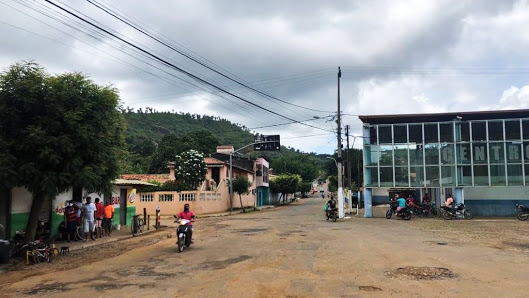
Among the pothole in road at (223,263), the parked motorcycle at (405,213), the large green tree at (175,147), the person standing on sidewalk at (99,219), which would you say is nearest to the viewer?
the pothole in road at (223,263)

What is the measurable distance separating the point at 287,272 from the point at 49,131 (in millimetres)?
7808

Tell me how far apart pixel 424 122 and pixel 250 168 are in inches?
1317

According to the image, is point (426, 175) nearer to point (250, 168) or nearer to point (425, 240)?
point (425, 240)

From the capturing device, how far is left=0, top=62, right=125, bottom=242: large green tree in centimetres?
1205

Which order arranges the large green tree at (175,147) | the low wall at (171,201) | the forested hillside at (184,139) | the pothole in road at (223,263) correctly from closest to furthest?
the pothole in road at (223,263) < the low wall at (171,201) < the large green tree at (175,147) < the forested hillside at (184,139)

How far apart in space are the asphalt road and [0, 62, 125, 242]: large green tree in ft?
8.28

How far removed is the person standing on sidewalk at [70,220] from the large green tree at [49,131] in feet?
10.1

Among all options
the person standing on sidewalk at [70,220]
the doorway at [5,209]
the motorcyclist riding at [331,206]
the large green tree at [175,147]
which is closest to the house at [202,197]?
the large green tree at [175,147]

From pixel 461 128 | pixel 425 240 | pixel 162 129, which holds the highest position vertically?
pixel 162 129

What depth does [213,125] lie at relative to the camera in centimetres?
10225

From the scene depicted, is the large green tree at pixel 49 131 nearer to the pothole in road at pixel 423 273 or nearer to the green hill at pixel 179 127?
the pothole in road at pixel 423 273

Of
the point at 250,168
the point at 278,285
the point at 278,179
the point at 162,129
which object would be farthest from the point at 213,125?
the point at 278,285

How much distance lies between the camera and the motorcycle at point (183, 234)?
13656 mm

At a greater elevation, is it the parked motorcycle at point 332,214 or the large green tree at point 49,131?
the large green tree at point 49,131
